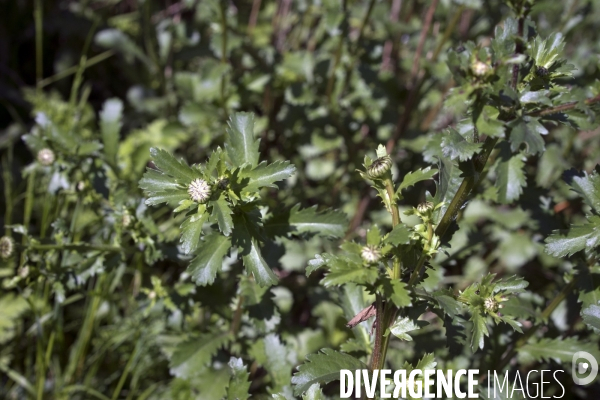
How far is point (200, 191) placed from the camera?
4.43ft

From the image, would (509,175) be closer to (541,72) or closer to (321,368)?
(541,72)

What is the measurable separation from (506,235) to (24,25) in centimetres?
345

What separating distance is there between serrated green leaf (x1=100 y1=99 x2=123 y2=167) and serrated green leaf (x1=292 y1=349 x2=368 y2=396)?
1195mm

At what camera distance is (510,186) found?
1.64 meters

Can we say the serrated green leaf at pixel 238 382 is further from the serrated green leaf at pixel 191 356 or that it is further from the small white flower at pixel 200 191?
the small white flower at pixel 200 191

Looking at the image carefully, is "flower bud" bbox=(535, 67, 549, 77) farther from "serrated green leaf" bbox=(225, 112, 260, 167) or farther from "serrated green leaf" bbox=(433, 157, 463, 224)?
"serrated green leaf" bbox=(225, 112, 260, 167)

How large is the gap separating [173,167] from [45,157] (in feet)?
2.41

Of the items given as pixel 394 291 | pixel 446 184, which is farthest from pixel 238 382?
pixel 446 184

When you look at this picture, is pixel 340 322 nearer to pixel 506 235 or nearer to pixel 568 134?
pixel 506 235

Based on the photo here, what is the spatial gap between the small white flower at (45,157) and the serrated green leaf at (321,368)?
116cm

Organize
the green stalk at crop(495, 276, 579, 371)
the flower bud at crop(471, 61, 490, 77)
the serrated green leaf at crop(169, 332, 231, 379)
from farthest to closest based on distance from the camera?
1. the serrated green leaf at crop(169, 332, 231, 379)
2. the green stalk at crop(495, 276, 579, 371)
3. the flower bud at crop(471, 61, 490, 77)

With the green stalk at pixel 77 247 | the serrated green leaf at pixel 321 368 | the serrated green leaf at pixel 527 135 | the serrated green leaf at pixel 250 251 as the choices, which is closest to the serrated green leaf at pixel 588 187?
the serrated green leaf at pixel 527 135

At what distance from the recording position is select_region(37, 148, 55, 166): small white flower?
1872mm

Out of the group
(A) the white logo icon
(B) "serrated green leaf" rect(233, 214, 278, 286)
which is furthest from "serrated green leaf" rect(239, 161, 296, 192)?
(A) the white logo icon
